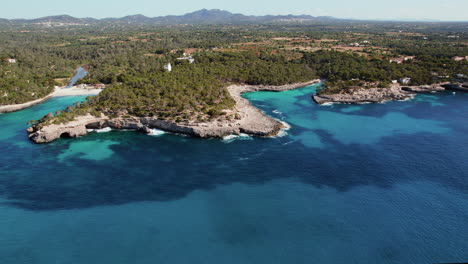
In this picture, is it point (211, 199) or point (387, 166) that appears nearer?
point (211, 199)

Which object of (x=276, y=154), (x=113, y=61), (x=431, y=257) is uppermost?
(x=113, y=61)

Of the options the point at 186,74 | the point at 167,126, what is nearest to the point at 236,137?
the point at 167,126

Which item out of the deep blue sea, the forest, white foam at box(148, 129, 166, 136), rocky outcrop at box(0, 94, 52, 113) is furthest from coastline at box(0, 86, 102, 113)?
white foam at box(148, 129, 166, 136)

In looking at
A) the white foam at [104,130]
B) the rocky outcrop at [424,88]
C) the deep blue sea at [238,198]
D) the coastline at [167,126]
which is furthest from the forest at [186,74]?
the deep blue sea at [238,198]

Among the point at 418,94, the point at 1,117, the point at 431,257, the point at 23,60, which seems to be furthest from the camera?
the point at 23,60

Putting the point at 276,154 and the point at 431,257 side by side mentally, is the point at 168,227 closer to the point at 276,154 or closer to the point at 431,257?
the point at 276,154

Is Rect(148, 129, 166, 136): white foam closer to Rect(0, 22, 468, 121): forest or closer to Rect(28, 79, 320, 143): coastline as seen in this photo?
Rect(28, 79, 320, 143): coastline

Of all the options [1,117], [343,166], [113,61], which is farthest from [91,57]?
[343,166]
